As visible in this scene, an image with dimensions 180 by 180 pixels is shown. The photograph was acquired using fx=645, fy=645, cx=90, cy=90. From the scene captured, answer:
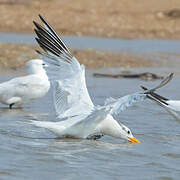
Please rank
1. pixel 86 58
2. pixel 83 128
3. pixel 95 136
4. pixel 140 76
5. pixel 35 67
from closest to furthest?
pixel 83 128
pixel 95 136
pixel 35 67
pixel 140 76
pixel 86 58

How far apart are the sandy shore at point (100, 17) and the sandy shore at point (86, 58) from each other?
640 centimetres

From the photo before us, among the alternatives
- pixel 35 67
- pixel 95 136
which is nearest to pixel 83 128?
pixel 95 136

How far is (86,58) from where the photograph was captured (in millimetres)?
16219

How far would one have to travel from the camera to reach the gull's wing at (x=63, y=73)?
7.85 metres

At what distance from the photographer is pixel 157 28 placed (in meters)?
25.2

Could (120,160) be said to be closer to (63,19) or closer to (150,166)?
(150,166)

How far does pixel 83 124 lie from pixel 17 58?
25.8ft

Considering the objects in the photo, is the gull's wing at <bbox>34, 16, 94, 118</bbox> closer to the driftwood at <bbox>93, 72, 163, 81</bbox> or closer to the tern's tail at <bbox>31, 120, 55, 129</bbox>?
the tern's tail at <bbox>31, 120, 55, 129</bbox>

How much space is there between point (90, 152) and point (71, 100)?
3.01 ft

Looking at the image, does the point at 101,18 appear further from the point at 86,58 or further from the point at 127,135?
the point at 127,135

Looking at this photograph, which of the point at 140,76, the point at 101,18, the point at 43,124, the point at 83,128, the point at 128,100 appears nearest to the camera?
the point at 128,100

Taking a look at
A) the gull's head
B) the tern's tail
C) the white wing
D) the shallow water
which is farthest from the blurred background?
the white wing

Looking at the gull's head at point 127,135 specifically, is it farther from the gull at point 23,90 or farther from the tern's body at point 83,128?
the gull at point 23,90

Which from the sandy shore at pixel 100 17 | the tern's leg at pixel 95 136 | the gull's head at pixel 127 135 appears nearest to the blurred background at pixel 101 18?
the sandy shore at pixel 100 17
